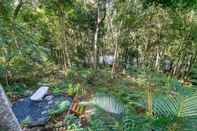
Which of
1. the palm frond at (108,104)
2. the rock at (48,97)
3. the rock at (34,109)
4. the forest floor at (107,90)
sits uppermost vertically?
the palm frond at (108,104)

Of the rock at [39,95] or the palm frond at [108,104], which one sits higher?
the palm frond at [108,104]

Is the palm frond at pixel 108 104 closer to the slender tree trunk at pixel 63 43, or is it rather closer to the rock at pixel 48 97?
the rock at pixel 48 97

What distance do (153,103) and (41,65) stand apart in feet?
18.3

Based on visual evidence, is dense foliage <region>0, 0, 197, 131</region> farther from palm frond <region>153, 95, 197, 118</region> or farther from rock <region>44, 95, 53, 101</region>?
palm frond <region>153, 95, 197, 118</region>

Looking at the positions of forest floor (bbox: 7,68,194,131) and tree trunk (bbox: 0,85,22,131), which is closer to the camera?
forest floor (bbox: 7,68,194,131)

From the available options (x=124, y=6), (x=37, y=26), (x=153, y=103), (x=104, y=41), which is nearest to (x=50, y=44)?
(x=37, y=26)

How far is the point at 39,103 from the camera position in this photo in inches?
201

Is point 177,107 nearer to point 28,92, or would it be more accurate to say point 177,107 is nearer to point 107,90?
point 107,90

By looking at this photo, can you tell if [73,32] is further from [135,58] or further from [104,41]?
[135,58]

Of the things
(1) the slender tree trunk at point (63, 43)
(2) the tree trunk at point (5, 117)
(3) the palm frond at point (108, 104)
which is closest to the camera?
(3) the palm frond at point (108, 104)

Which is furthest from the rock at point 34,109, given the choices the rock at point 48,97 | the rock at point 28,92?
the rock at point 28,92

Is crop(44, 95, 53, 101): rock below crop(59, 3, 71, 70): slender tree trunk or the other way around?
below

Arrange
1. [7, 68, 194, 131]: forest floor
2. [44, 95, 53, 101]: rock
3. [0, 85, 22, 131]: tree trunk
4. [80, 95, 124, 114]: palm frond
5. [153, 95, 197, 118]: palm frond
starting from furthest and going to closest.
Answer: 1. [44, 95, 53, 101]: rock
2. [0, 85, 22, 131]: tree trunk
3. [7, 68, 194, 131]: forest floor
4. [80, 95, 124, 114]: palm frond
5. [153, 95, 197, 118]: palm frond

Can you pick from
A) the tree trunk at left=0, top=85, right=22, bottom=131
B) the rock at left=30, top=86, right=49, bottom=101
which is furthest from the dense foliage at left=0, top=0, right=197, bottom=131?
the tree trunk at left=0, top=85, right=22, bottom=131
